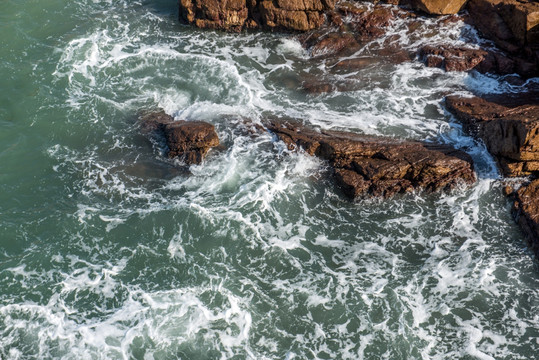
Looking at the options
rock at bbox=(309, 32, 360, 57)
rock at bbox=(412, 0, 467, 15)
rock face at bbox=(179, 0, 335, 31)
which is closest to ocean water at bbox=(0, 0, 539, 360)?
rock at bbox=(309, 32, 360, 57)

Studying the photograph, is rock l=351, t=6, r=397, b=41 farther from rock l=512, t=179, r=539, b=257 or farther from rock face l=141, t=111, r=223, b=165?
rock l=512, t=179, r=539, b=257

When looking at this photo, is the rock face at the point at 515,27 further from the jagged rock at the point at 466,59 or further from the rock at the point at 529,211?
the rock at the point at 529,211

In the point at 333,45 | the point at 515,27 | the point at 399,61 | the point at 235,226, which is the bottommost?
the point at 235,226

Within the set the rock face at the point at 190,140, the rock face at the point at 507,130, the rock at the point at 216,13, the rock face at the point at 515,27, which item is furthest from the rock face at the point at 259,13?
the rock face at the point at 507,130

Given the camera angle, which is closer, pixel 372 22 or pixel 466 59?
pixel 466 59

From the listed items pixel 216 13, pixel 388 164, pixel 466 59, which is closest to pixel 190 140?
pixel 388 164

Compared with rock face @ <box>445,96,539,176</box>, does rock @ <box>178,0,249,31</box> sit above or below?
above

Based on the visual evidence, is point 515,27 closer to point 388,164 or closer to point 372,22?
point 372,22

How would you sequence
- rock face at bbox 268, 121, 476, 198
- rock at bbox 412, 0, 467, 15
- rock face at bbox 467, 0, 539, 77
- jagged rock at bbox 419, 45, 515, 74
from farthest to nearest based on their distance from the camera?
1. rock at bbox 412, 0, 467, 15
2. jagged rock at bbox 419, 45, 515, 74
3. rock face at bbox 467, 0, 539, 77
4. rock face at bbox 268, 121, 476, 198
